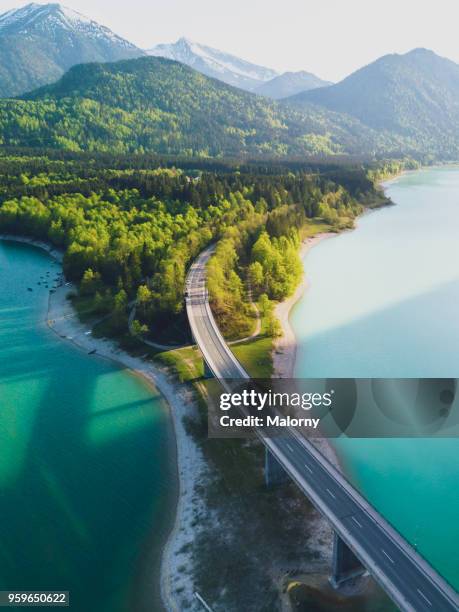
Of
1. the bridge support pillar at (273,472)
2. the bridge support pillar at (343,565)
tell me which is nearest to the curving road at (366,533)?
the bridge support pillar at (273,472)

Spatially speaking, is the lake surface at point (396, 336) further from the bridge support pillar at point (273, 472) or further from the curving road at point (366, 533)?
the curving road at point (366, 533)

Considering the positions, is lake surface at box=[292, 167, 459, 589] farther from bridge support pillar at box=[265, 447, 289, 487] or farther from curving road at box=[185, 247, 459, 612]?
curving road at box=[185, 247, 459, 612]

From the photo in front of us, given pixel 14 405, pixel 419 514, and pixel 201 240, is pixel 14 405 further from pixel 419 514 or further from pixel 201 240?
pixel 201 240

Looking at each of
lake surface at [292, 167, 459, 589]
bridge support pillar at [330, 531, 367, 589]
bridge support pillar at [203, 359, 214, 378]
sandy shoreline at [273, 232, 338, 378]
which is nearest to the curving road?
bridge support pillar at [330, 531, 367, 589]

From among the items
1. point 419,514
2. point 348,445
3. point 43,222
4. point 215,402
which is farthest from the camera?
Answer: point 43,222

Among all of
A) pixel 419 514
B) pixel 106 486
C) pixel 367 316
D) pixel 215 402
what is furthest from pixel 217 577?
pixel 367 316
